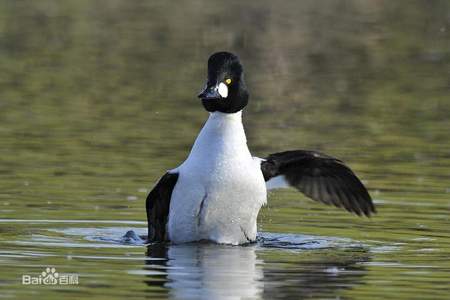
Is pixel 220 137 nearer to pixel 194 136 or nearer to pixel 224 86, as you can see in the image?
pixel 224 86

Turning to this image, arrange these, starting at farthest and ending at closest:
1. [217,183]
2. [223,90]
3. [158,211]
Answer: [158,211] < [223,90] < [217,183]

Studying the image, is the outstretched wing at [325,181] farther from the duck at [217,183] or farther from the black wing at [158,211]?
the black wing at [158,211]

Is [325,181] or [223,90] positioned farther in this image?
[325,181]

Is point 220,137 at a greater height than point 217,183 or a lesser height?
greater

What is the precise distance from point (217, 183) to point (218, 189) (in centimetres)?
5

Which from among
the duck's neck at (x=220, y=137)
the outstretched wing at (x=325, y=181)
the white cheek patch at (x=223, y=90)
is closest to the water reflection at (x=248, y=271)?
the duck's neck at (x=220, y=137)

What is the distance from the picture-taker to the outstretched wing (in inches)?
536

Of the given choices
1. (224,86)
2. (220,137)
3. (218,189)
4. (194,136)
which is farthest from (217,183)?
(194,136)

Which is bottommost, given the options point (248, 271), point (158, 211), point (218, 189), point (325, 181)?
point (248, 271)

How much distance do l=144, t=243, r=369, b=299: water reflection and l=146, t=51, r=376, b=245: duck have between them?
151 mm

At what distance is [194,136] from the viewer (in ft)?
62.7

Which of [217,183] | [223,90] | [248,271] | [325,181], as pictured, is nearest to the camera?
[248,271]

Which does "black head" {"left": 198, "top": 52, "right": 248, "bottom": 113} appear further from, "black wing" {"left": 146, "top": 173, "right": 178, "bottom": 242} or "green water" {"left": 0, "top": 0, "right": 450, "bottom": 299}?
"green water" {"left": 0, "top": 0, "right": 450, "bottom": 299}

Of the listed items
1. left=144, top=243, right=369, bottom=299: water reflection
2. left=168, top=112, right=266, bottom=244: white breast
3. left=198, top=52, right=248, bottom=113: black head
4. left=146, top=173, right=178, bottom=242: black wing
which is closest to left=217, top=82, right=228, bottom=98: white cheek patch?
left=198, top=52, right=248, bottom=113: black head
